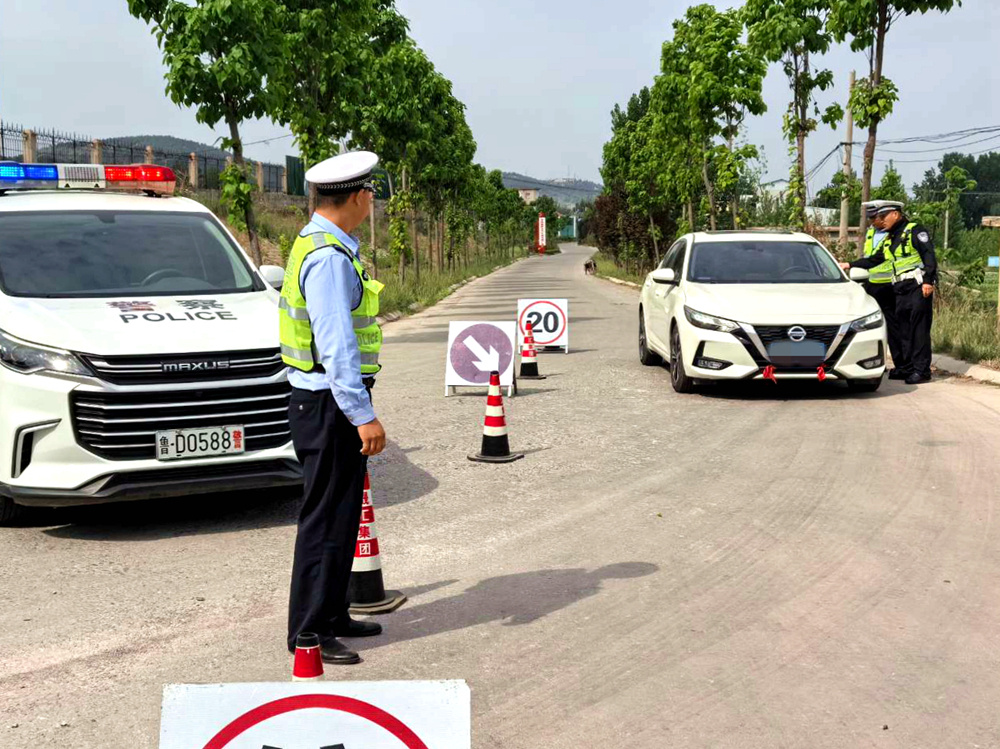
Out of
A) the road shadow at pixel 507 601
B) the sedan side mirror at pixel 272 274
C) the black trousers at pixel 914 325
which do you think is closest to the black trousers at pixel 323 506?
the road shadow at pixel 507 601

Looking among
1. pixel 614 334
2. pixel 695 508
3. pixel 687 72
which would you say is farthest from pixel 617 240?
pixel 695 508

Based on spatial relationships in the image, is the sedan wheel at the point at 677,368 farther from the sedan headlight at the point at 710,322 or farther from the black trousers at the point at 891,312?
the black trousers at the point at 891,312

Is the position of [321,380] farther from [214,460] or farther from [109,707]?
[214,460]

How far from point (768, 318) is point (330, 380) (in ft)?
26.5

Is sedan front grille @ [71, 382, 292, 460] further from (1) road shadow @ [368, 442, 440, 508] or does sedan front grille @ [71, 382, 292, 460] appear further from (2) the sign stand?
(2) the sign stand

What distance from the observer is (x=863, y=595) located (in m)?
5.58

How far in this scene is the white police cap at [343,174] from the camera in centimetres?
451

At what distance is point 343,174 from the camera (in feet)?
14.8

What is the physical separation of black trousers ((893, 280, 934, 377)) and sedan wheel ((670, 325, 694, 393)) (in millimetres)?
2498

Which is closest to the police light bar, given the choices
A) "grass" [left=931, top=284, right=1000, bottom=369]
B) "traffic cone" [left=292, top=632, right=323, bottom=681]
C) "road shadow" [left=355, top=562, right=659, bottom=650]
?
"road shadow" [left=355, top=562, right=659, bottom=650]

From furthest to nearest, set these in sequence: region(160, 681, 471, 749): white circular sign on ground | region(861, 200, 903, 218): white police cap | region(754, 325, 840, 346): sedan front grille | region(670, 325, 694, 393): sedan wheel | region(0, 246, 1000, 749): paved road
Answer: region(861, 200, 903, 218): white police cap < region(670, 325, 694, 393): sedan wheel < region(754, 325, 840, 346): sedan front grille < region(0, 246, 1000, 749): paved road < region(160, 681, 471, 749): white circular sign on ground

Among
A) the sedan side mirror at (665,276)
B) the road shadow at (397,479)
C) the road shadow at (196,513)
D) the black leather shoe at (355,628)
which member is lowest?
the road shadow at (196,513)

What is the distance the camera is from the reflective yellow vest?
1291cm

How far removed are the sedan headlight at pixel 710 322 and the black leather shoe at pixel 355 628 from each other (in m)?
7.38
